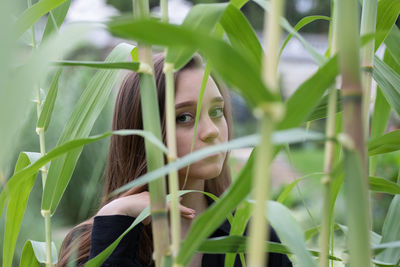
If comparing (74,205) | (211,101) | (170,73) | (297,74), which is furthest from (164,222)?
(297,74)

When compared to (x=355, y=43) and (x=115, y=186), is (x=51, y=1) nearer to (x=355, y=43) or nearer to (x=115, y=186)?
(x=355, y=43)

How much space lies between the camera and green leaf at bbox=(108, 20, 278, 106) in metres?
0.18

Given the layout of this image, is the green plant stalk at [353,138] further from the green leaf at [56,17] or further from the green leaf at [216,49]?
the green leaf at [56,17]

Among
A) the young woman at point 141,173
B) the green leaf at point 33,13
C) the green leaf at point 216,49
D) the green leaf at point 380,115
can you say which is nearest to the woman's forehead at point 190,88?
the young woman at point 141,173

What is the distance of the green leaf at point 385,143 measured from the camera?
0.30 m

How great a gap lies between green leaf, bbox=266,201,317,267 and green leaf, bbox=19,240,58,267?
0.24 meters

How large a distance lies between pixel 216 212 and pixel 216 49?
3.2 inches

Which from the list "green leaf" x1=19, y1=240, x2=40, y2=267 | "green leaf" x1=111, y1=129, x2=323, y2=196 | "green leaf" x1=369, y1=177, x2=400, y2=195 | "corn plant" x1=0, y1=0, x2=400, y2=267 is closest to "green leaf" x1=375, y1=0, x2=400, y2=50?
"corn plant" x1=0, y1=0, x2=400, y2=267

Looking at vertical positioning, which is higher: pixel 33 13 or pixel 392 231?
pixel 33 13

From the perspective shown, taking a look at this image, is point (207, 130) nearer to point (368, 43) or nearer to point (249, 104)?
point (368, 43)

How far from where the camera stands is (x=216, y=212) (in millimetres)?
236

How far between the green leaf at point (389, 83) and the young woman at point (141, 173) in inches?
8.1

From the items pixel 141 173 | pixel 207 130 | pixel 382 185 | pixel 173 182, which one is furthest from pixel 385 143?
pixel 141 173

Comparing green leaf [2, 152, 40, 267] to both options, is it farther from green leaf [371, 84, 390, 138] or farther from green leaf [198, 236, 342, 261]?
green leaf [371, 84, 390, 138]
